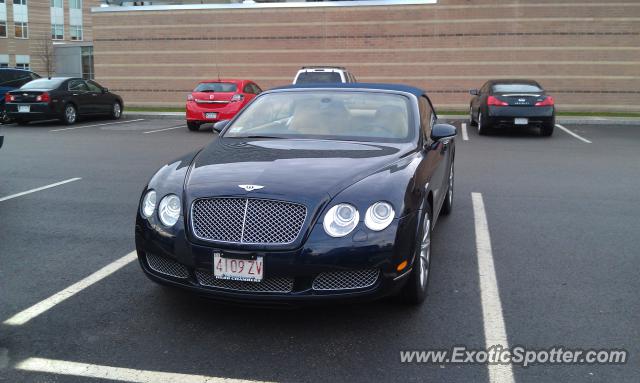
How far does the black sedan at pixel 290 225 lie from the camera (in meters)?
3.51

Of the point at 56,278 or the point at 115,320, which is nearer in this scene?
the point at 115,320

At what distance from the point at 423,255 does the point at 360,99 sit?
1.65 m

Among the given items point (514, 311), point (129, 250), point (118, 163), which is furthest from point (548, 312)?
point (118, 163)

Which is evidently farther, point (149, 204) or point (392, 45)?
point (392, 45)

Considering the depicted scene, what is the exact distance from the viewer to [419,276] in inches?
160

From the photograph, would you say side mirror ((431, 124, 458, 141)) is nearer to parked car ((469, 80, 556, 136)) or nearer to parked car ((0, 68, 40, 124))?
parked car ((469, 80, 556, 136))

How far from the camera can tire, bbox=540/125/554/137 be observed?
15.5 metres

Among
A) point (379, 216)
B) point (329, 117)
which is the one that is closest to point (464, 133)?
point (329, 117)

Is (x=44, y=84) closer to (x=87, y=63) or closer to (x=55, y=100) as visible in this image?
(x=55, y=100)

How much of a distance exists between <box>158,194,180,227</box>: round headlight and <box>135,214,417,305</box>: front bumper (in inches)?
4.0

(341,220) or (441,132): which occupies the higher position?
(441,132)

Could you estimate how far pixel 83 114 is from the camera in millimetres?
19125

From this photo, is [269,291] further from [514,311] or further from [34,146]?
[34,146]

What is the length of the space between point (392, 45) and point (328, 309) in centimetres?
2051
